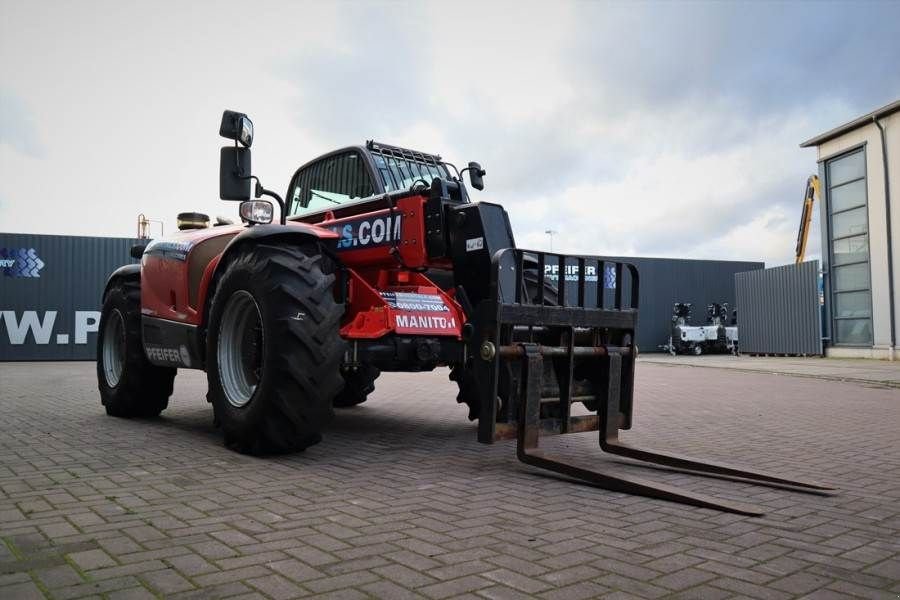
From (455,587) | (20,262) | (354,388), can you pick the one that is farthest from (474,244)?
(20,262)

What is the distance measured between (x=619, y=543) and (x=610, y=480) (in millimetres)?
1097

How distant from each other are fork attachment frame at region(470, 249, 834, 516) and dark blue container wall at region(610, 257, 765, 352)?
91.1ft

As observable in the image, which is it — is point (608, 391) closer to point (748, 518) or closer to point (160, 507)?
point (748, 518)

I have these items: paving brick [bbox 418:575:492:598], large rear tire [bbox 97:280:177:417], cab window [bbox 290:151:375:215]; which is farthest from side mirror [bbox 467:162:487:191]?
paving brick [bbox 418:575:492:598]

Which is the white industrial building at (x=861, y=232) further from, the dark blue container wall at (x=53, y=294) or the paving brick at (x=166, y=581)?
the dark blue container wall at (x=53, y=294)

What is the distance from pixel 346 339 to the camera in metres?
5.50

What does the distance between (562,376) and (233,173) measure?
2826 mm

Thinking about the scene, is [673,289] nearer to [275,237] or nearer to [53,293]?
[53,293]

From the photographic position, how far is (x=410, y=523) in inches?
140

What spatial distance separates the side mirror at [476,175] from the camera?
687 centimetres

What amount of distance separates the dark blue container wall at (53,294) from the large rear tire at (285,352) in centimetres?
2057

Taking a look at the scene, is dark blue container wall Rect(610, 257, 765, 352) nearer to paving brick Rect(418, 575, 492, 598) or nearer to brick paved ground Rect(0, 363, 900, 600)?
brick paved ground Rect(0, 363, 900, 600)

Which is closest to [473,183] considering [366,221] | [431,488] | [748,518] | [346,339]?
[366,221]

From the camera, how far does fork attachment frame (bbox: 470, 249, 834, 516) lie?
4594mm
